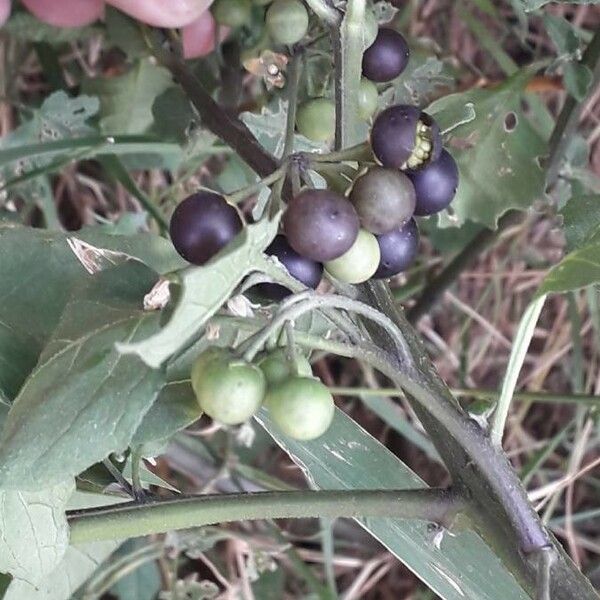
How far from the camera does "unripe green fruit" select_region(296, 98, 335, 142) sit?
1.65ft

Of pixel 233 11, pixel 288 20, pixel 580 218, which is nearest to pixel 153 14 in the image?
pixel 233 11

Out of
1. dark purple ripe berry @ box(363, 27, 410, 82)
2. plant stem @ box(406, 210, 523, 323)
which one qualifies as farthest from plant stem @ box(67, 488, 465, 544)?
plant stem @ box(406, 210, 523, 323)

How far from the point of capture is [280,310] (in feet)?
1.12

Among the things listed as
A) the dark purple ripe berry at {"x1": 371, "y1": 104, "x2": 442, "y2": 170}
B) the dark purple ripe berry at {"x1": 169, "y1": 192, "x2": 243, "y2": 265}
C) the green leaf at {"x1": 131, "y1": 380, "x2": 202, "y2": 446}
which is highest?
the dark purple ripe berry at {"x1": 371, "y1": 104, "x2": 442, "y2": 170}

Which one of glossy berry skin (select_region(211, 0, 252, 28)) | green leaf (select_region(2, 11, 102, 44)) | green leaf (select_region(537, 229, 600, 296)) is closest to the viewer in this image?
green leaf (select_region(537, 229, 600, 296))

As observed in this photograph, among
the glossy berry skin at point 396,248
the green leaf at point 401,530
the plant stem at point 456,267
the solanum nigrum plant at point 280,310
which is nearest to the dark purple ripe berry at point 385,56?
the solanum nigrum plant at point 280,310

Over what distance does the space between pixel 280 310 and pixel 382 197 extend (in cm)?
6

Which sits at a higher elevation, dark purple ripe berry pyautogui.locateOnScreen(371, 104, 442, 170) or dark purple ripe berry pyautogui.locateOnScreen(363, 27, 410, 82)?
dark purple ripe berry pyautogui.locateOnScreen(371, 104, 442, 170)

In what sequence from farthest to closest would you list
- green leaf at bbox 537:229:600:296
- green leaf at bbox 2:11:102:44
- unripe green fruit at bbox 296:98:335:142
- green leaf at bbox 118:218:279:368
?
1. green leaf at bbox 2:11:102:44
2. unripe green fruit at bbox 296:98:335:142
3. green leaf at bbox 537:229:600:296
4. green leaf at bbox 118:218:279:368

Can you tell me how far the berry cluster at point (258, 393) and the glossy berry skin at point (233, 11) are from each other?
0.34 metres

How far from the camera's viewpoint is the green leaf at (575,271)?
404 millimetres

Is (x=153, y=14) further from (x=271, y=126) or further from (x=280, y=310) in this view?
(x=280, y=310)

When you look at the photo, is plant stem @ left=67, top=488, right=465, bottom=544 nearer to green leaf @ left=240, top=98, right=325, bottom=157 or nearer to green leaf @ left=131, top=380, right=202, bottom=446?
green leaf @ left=131, top=380, right=202, bottom=446

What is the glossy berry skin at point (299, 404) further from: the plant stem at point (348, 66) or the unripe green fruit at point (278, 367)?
the plant stem at point (348, 66)
